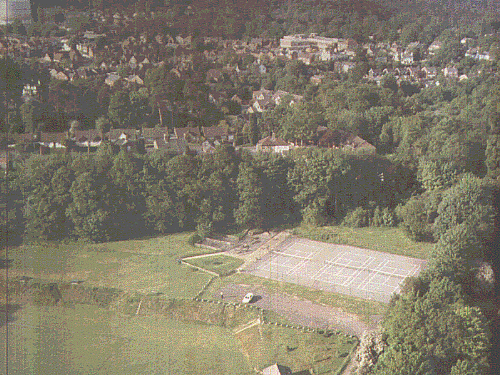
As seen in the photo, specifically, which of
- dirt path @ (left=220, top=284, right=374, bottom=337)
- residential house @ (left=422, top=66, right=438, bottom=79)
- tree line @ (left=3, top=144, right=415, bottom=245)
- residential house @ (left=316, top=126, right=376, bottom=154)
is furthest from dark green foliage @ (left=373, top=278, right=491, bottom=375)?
residential house @ (left=422, top=66, right=438, bottom=79)

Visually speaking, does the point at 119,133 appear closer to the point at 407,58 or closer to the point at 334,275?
the point at 334,275

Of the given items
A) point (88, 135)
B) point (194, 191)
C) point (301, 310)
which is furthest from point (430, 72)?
point (301, 310)

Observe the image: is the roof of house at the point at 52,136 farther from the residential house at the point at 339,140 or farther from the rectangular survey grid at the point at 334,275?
the rectangular survey grid at the point at 334,275

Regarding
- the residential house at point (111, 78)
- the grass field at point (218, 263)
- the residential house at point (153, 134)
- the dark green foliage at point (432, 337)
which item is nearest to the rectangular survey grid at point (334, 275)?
the grass field at point (218, 263)

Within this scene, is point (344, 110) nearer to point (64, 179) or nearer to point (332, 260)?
point (332, 260)

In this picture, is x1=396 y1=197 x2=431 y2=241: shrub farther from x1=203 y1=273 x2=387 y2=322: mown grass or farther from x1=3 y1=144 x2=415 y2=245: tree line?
x1=203 y1=273 x2=387 y2=322: mown grass

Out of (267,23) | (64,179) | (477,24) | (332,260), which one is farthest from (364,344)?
(477,24)
